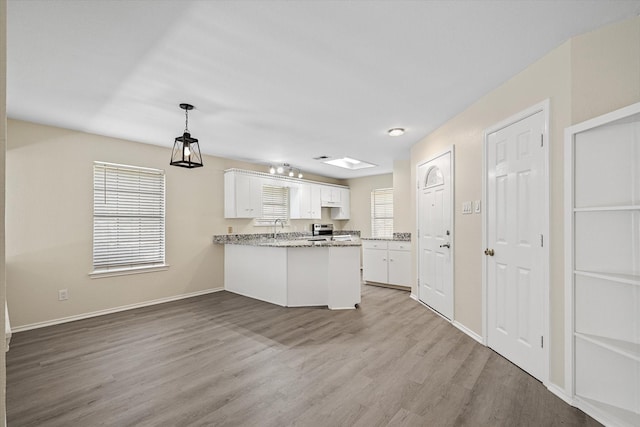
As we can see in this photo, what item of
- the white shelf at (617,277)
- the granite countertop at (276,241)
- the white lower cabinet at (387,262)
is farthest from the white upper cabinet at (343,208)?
the white shelf at (617,277)

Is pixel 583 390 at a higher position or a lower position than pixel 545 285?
lower

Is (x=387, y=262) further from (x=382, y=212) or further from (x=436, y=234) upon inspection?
(x=382, y=212)

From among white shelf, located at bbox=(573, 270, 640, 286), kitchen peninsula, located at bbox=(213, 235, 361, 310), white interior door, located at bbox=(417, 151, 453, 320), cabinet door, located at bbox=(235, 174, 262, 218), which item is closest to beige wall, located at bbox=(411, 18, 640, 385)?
white shelf, located at bbox=(573, 270, 640, 286)

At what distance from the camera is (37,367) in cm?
270

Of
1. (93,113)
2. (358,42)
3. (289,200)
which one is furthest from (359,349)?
(289,200)

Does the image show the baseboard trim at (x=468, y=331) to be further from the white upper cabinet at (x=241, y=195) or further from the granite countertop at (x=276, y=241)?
the white upper cabinet at (x=241, y=195)

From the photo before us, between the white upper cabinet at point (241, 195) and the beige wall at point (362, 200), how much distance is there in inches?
126

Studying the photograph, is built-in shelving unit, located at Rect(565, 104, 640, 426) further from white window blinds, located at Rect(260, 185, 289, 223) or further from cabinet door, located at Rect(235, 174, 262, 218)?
white window blinds, located at Rect(260, 185, 289, 223)

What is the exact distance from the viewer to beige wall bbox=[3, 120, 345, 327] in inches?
141

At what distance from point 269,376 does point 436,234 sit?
9.09 feet

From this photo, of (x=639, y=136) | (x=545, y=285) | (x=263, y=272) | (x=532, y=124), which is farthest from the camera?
(x=263, y=272)

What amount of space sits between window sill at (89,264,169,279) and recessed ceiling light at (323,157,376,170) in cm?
358

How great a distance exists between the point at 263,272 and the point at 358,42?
372cm

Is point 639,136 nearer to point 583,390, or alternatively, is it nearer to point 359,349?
point 583,390
